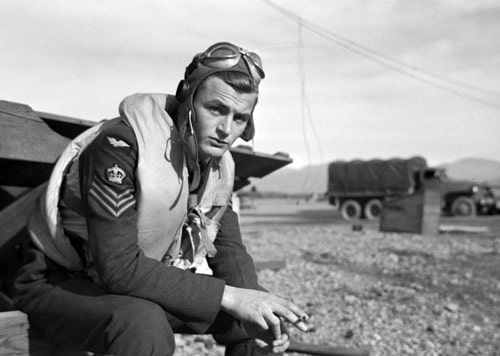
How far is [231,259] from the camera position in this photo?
2465mm

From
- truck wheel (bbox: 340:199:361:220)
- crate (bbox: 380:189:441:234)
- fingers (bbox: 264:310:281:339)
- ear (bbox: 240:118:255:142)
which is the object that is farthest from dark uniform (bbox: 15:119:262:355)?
truck wheel (bbox: 340:199:361:220)

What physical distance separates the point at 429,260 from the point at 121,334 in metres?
7.65

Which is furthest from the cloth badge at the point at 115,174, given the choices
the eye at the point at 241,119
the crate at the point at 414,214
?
the crate at the point at 414,214

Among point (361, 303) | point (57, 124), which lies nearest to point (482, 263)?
point (361, 303)

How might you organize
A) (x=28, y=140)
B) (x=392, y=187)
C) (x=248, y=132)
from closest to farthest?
(x=248, y=132), (x=28, y=140), (x=392, y=187)

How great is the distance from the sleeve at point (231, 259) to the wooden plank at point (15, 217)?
3.66 ft

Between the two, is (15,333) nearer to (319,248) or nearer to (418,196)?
(319,248)

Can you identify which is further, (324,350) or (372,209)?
(372,209)

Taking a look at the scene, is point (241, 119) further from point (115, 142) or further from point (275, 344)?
point (275, 344)

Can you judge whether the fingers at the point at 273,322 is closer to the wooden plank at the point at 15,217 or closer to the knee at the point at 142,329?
the knee at the point at 142,329

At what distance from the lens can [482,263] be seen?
8.60 m

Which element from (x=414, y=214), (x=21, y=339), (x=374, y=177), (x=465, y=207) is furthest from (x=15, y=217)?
(x=465, y=207)

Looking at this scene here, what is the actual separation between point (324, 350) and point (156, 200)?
2330 millimetres

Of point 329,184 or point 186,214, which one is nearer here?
point 186,214
